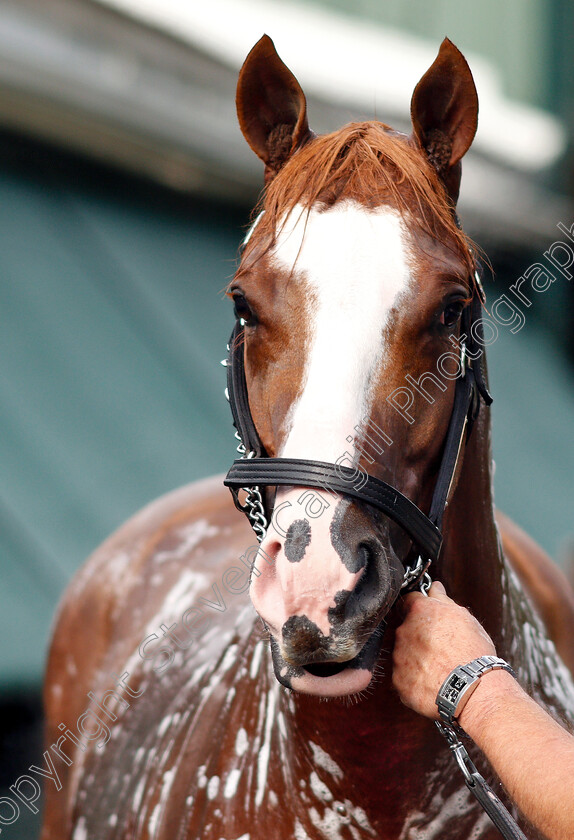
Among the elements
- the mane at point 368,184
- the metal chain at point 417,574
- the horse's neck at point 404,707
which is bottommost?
the horse's neck at point 404,707

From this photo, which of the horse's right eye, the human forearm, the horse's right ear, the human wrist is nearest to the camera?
the human forearm

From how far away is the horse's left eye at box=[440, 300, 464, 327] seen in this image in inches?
60.2

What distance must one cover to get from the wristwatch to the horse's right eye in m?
0.71

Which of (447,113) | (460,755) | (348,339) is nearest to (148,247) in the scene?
(447,113)

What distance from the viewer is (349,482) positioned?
4.27 feet

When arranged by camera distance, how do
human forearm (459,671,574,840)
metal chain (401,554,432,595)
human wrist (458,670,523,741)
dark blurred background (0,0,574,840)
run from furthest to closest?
1. dark blurred background (0,0,574,840)
2. metal chain (401,554,432,595)
3. human wrist (458,670,523,741)
4. human forearm (459,671,574,840)

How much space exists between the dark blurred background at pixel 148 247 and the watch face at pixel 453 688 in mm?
3454

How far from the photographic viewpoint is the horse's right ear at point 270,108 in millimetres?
1699

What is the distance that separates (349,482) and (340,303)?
31cm

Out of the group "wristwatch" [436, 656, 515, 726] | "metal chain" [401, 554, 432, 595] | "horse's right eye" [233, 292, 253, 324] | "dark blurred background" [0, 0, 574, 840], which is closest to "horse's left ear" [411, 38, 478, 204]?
"horse's right eye" [233, 292, 253, 324]

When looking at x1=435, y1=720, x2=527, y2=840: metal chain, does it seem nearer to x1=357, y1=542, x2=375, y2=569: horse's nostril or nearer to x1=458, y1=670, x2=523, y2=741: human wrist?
x1=458, y1=670, x2=523, y2=741: human wrist

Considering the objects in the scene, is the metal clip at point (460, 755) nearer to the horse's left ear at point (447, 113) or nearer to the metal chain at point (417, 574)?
the metal chain at point (417, 574)

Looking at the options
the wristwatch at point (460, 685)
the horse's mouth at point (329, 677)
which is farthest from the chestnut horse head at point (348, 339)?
the wristwatch at point (460, 685)

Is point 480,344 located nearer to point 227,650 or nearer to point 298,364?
point 298,364
